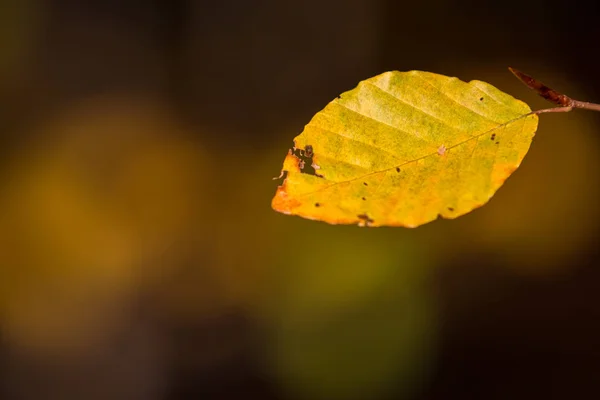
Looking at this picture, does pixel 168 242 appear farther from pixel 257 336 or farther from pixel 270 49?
pixel 270 49

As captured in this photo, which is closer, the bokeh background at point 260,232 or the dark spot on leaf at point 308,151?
the dark spot on leaf at point 308,151

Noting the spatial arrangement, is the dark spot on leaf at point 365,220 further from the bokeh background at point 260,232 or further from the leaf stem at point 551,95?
the bokeh background at point 260,232

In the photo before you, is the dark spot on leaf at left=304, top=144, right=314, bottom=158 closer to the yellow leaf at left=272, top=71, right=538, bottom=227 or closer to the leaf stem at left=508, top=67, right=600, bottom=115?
the yellow leaf at left=272, top=71, right=538, bottom=227

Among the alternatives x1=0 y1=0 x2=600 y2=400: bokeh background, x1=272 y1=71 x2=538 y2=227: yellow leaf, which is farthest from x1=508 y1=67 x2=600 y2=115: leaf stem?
x1=0 y1=0 x2=600 y2=400: bokeh background

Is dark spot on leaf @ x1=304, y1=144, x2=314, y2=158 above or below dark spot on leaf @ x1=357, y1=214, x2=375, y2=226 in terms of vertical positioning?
above

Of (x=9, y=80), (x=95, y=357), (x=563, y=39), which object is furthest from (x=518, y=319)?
(x=9, y=80)

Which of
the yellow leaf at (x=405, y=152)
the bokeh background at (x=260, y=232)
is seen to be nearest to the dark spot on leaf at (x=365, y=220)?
the yellow leaf at (x=405, y=152)
